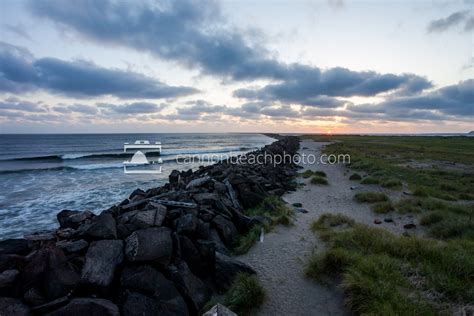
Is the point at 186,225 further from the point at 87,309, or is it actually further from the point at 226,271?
the point at 87,309

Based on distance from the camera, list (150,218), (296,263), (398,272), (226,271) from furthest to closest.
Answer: (150,218) → (296,263) → (226,271) → (398,272)

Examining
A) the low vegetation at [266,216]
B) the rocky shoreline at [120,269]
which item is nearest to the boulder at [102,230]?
the rocky shoreline at [120,269]

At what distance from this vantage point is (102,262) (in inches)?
167

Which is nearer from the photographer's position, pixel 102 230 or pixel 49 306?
pixel 49 306

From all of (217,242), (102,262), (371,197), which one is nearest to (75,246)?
(102,262)

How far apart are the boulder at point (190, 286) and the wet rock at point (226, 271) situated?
0.32 meters

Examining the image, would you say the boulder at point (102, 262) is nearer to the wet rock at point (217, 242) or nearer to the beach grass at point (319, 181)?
the wet rock at point (217, 242)

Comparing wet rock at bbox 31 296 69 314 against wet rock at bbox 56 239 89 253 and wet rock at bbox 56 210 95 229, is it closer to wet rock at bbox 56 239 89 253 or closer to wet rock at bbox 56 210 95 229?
wet rock at bbox 56 239 89 253

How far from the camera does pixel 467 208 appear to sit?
9.67m

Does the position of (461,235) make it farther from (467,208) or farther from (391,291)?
(391,291)

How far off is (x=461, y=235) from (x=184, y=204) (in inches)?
325

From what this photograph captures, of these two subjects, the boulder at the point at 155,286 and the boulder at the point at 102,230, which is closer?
the boulder at the point at 155,286

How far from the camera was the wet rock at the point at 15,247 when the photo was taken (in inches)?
189

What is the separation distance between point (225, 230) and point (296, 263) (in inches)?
86.4
